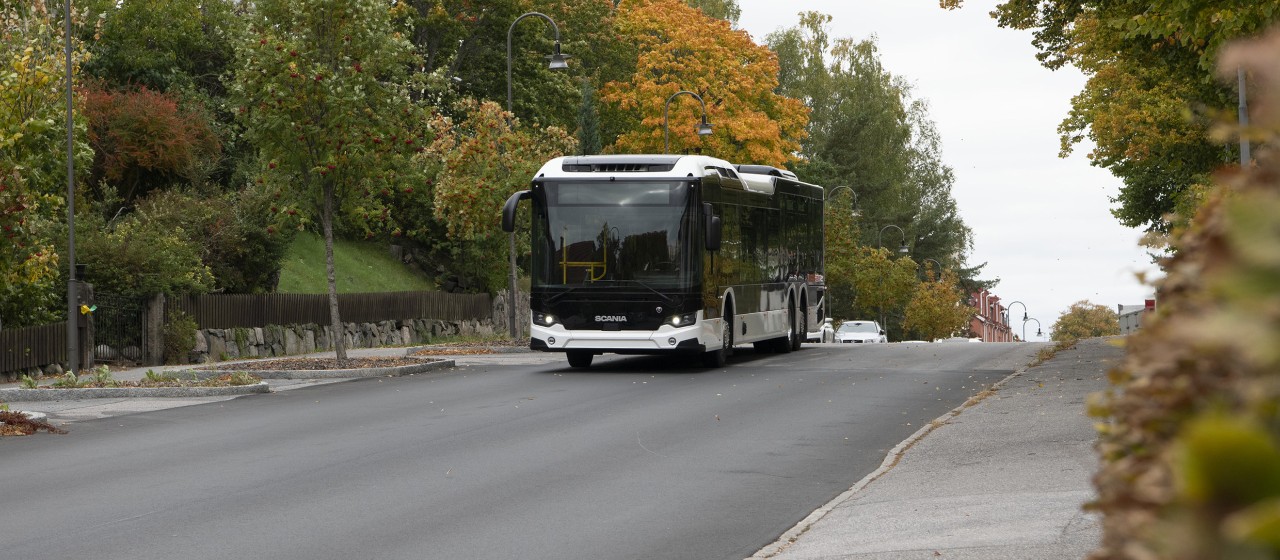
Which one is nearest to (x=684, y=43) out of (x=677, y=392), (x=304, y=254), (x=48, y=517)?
(x=304, y=254)

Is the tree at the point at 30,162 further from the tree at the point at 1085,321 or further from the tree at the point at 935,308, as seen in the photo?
the tree at the point at 1085,321

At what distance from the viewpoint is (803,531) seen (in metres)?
8.33

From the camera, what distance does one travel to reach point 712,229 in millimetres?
22391

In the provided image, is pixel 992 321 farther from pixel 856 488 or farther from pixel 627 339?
pixel 856 488

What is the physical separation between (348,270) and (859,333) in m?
21.8

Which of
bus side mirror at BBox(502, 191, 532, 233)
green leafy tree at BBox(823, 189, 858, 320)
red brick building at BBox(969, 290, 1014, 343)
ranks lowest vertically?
red brick building at BBox(969, 290, 1014, 343)

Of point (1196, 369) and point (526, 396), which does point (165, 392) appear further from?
point (1196, 369)

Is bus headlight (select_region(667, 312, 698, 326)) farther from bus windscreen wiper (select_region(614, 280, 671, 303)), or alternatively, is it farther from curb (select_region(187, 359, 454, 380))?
curb (select_region(187, 359, 454, 380))

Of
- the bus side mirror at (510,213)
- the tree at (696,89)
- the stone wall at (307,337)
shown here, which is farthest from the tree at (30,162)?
the tree at (696,89)

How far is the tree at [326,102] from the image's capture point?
78.6 feet

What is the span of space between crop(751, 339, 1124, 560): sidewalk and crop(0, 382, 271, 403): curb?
32.9ft

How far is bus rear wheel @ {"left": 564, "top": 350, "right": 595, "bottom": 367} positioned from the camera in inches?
930

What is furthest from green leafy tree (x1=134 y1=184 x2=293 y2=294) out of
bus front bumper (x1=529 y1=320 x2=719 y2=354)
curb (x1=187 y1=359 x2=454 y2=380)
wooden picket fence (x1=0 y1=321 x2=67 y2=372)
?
bus front bumper (x1=529 y1=320 x2=719 y2=354)

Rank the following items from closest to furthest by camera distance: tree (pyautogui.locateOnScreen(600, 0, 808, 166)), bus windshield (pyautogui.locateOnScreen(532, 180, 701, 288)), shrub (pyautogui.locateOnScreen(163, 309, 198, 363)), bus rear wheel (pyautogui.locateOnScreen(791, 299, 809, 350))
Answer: bus windshield (pyautogui.locateOnScreen(532, 180, 701, 288)) → shrub (pyautogui.locateOnScreen(163, 309, 198, 363)) → bus rear wheel (pyautogui.locateOnScreen(791, 299, 809, 350)) → tree (pyautogui.locateOnScreen(600, 0, 808, 166))
